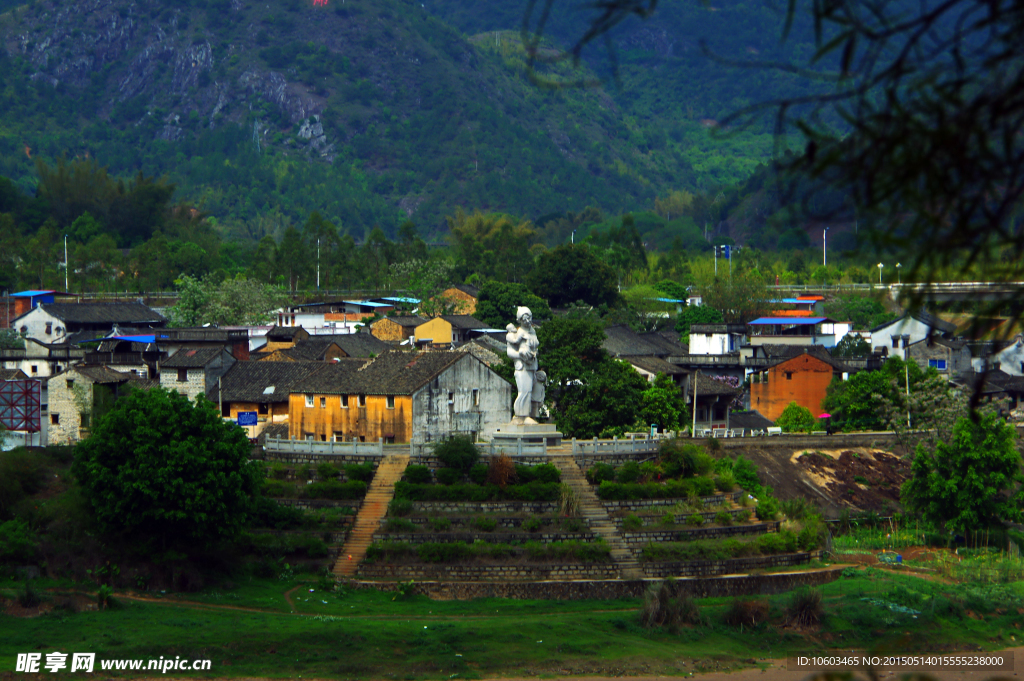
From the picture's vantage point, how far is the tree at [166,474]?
3291cm

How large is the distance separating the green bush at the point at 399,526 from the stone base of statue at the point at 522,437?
418 cm

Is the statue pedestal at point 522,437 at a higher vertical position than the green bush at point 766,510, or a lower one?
higher

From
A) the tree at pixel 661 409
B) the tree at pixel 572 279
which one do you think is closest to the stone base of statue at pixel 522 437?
the tree at pixel 661 409

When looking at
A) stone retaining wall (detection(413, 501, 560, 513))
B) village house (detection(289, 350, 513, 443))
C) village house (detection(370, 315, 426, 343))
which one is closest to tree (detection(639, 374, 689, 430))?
village house (detection(289, 350, 513, 443))

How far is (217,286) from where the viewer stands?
99938mm

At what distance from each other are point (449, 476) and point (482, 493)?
141cm

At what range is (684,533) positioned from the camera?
124 ft

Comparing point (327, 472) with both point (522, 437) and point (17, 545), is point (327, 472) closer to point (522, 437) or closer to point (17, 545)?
point (522, 437)

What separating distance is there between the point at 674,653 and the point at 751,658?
2.12 m

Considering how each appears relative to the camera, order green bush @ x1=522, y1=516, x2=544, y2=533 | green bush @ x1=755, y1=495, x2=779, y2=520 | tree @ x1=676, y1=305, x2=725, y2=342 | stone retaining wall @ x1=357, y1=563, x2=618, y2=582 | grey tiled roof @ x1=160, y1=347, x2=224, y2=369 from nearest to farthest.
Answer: stone retaining wall @ x1=357, y1=563, x2=618, y2=582 → green bush @ x1=522, y1=516, x2=544, y2=533 → green bush @ x1=755, y1=495, x2=779, y2=520 → grey tiled roof @ x1=160, y1=347, x2=224, y2=369 → tree @ x1=676, y1=305, x2=725, y2=342

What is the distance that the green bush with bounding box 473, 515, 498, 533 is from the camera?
36.4m

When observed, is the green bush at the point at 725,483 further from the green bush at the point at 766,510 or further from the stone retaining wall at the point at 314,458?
the stone retaining wall at the point at 314,458

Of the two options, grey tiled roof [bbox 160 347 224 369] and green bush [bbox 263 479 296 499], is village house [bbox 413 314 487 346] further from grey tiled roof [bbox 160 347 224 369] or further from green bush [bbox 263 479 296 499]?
green bush [bbox 263 479 296 499]

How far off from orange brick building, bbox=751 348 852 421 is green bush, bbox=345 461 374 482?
114 feet
